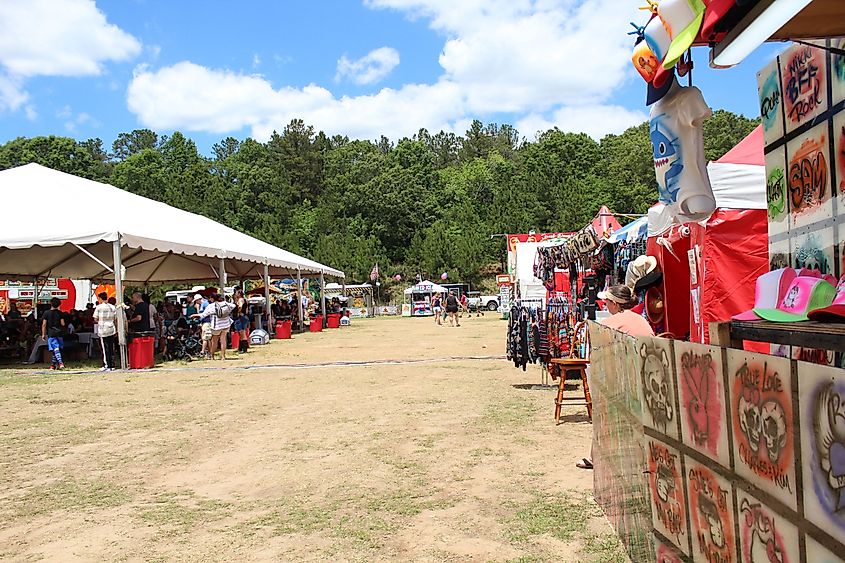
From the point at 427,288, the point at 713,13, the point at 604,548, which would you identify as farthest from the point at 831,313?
the point at 427,288

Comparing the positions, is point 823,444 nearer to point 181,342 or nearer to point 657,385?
point 657,385

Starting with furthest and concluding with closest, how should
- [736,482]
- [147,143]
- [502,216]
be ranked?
[147,143]
[502,216]
[736,482]

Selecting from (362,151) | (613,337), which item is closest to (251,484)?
(613,337)

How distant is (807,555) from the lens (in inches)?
69.6

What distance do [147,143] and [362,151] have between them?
124 ft

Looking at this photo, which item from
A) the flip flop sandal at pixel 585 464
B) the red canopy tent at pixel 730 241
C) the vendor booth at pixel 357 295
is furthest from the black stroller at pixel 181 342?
the vendor booth at pixel 357 295

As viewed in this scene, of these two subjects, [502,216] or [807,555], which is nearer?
[807,555]

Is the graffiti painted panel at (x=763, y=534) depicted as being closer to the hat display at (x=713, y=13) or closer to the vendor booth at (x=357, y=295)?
the hat display at (x=713, y=13)

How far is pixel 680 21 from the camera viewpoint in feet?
9.45

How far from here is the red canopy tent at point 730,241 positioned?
741cm

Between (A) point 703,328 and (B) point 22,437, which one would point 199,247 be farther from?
(A) point 703,328

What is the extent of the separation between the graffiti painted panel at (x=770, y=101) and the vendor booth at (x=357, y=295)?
43249 mm

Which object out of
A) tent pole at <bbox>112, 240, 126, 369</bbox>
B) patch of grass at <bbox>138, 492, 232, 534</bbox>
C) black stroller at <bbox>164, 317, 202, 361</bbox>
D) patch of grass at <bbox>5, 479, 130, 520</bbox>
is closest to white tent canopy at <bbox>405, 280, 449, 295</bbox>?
black stroller at <bbox>164, 317, 202, 361</bbox>

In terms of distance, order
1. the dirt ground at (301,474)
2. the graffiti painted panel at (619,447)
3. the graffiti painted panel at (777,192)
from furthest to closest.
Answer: the dirt ground at (301,474), the graffiti painted panel at (777,192), the graffiti painted panel at (619,447)
